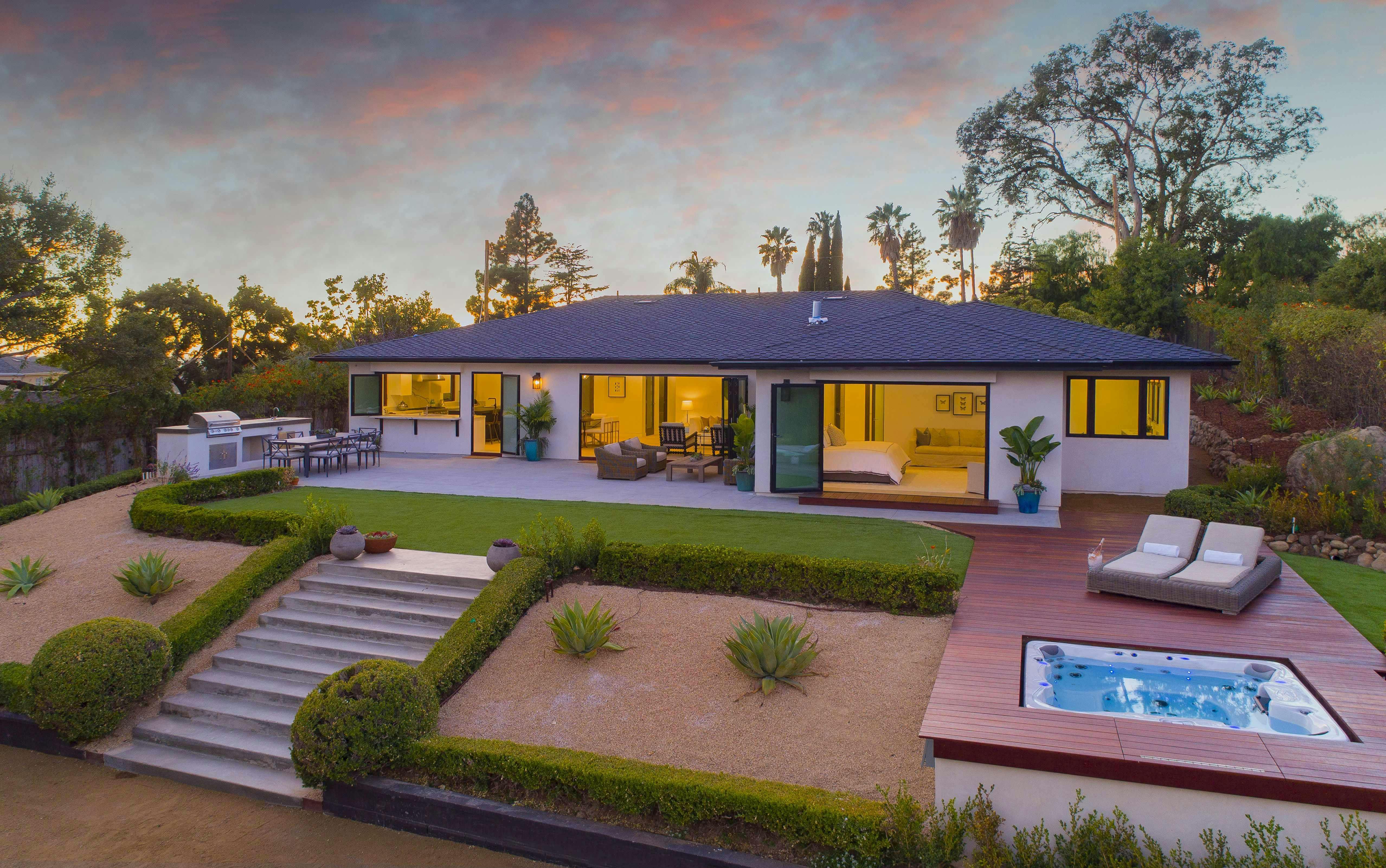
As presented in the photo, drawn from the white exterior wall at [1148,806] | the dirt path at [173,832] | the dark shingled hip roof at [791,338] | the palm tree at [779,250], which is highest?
the palm tree at [779,250]

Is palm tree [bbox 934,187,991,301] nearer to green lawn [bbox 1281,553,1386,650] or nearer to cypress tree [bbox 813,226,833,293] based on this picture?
cypress tree [bbox 813,226,833,293]

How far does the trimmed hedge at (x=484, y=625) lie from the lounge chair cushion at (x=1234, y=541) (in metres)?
7.33

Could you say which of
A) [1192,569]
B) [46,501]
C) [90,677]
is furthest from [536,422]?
[1192,569]

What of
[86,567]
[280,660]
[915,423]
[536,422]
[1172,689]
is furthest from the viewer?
[536,422]

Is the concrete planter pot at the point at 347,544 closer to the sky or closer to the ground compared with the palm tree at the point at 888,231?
closer to the ground

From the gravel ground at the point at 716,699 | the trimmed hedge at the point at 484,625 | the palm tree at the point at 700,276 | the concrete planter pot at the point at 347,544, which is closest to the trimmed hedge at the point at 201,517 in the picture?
the concrete planter pot at the point at 347,544

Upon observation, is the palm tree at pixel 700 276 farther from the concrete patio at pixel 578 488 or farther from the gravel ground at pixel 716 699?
the gravel ground at pixel 716 699

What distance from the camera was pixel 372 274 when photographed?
→ 39000mm

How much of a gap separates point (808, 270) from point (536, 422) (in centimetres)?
2270

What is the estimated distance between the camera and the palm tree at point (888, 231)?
136 feet

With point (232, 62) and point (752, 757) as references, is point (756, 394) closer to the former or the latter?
point (752, 757)

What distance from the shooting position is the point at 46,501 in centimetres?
1256

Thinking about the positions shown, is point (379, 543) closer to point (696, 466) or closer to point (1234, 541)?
point (696, 466)

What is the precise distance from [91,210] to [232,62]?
8100mm
